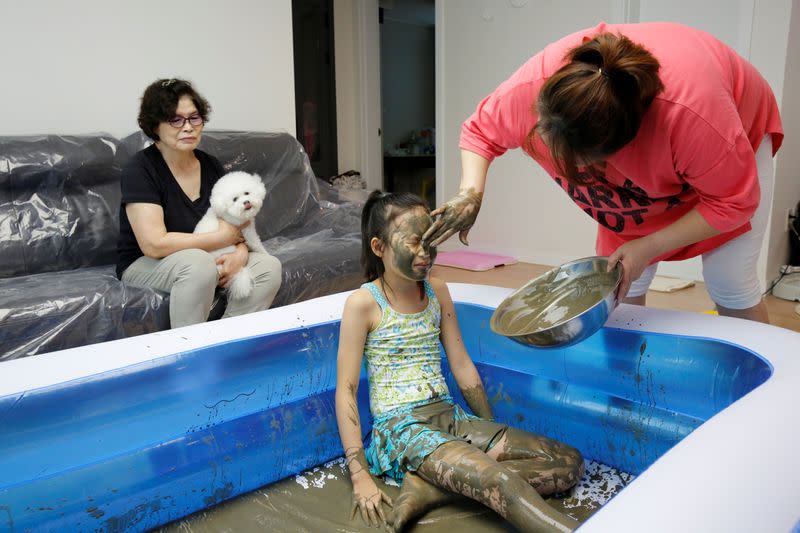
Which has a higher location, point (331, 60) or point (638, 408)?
point (331, 60)

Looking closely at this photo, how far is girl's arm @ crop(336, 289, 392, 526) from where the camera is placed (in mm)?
1264

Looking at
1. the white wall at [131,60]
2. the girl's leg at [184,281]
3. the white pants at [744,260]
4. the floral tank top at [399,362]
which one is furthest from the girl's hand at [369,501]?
the white wall at [131,60]

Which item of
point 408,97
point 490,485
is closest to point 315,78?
point 408,97

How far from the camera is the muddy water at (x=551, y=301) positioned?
53.8 inches

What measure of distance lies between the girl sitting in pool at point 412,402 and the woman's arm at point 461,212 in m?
0.04

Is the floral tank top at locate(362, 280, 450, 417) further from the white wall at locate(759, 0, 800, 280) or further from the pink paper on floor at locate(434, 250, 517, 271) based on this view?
the pink paper on floor at locate(434, 250, 517, 271)

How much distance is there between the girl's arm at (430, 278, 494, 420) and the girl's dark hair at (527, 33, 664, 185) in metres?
0.54

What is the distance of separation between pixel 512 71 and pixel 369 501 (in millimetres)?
3607

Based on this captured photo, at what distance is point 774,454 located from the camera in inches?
34.9

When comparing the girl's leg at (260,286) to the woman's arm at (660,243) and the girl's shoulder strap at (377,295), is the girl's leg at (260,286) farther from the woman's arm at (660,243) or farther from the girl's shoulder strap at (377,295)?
the woman's arm at (660,243)

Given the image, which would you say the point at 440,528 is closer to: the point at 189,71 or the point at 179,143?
the point at 179,143

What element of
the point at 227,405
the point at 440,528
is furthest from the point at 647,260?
the point at 227,405

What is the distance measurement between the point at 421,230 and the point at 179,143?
1.20m

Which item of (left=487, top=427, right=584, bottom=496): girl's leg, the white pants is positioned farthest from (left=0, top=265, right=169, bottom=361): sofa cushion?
the white pants
